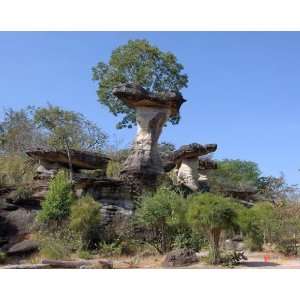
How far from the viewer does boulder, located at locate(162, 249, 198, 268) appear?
31.8ft

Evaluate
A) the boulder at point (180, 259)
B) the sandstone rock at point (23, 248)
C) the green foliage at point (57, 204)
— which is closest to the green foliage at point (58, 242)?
the sandstone rock at point (23, 248)

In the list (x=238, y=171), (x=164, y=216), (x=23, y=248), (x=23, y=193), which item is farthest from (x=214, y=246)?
(x=238, y=171)

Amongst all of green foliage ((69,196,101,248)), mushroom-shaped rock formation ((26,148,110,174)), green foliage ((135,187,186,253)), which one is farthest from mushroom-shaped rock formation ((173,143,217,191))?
green foliage ((69,196,101,248))

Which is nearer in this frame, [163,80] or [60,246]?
[60,246]

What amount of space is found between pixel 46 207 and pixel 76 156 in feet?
11.1

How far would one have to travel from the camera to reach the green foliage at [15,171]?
656 inches

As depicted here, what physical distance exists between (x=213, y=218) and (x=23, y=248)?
581cm

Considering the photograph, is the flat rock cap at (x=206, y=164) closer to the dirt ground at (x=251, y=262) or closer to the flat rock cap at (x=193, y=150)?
the flat rock cap at (x=193, y=150)

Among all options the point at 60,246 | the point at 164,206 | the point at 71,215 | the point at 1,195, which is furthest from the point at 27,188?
the point at 164,206

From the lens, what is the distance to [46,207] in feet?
43.1

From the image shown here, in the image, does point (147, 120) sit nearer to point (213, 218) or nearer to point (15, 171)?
point (15, 171)

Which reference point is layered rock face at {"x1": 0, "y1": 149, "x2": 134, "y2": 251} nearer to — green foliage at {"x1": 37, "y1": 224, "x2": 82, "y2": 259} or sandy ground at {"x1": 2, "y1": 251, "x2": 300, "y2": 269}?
green foliage at {"x1": 37, "y1": 224, "x2": 82, "y2": 259}
